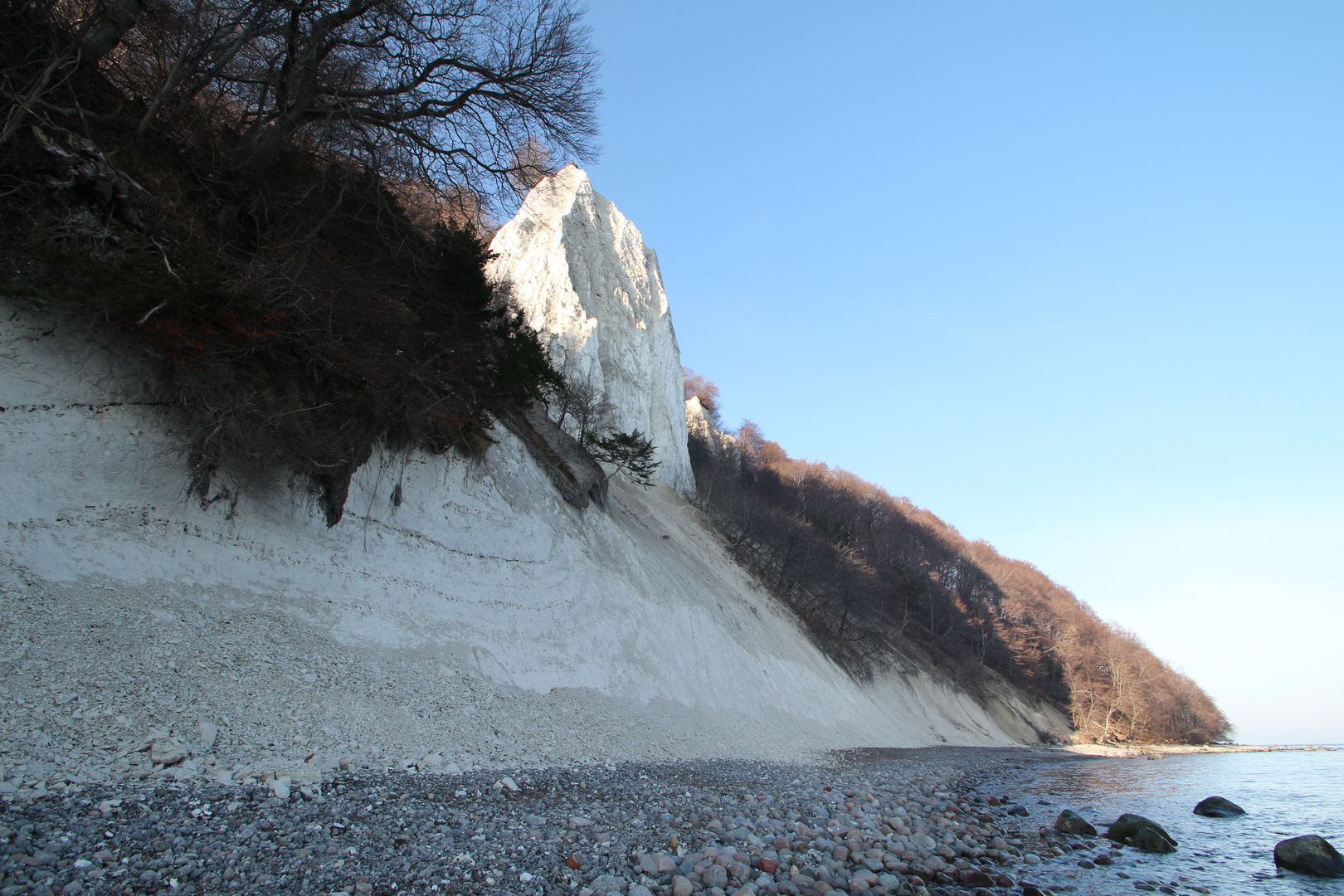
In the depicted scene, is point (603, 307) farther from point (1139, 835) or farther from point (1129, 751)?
point (1129, 751)

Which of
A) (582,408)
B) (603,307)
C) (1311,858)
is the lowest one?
(1311,858)

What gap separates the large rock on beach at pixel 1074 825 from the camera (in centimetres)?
985

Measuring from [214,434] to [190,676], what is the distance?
296 centimetres

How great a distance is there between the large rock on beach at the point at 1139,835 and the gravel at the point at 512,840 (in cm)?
54

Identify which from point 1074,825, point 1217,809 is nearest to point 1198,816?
point 1217,809

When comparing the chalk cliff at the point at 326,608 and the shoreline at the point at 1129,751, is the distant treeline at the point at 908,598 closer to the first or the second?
the shoreline at the point at 1129,751

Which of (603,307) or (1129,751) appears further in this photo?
(1129,751)

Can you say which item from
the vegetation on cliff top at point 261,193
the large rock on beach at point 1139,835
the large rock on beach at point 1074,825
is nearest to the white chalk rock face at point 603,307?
the vegetation on cliff top at point 261,193

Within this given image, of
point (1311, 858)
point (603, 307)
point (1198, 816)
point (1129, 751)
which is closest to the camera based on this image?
point (1311, 858)

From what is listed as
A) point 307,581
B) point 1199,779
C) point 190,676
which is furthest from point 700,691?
point 1199,779

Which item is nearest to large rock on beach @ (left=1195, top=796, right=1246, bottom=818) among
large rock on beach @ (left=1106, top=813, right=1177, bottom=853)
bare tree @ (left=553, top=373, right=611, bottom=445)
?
large rock on beach @ (left=1106, top=813, right=1177, bottom=853)

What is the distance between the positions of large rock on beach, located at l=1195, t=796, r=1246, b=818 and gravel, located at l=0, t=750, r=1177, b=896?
18.4 feet

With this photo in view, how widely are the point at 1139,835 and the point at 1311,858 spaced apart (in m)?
1.90

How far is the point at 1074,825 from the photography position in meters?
9.96
